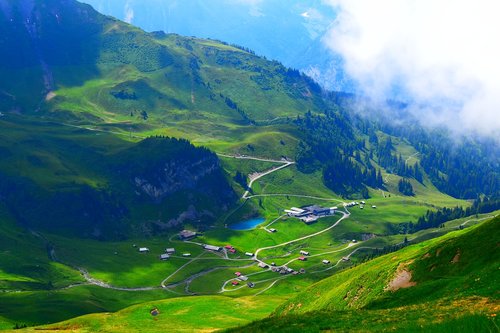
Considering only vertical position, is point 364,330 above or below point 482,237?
below

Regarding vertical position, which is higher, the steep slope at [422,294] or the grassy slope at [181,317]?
the grassy slope at [181,317]

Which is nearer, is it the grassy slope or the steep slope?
the steep slope

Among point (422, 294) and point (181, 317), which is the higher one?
point (181, 317)

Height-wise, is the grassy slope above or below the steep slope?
above

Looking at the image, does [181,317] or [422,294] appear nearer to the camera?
[422,294]

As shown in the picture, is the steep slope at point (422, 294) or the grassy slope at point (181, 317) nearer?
the steep slope at point (422, 294)

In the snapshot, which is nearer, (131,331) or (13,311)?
(131,331)

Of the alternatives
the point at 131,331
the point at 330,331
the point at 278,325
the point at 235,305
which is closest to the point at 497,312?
the point at 330,331

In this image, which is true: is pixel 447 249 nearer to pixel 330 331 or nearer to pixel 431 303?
pixel 431 303
